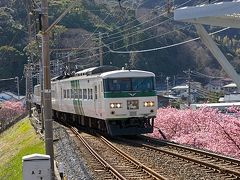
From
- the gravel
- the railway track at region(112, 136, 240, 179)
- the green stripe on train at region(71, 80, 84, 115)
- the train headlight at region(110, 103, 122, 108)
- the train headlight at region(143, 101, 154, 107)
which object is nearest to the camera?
the railway track at region(112, 136, 240, 179)

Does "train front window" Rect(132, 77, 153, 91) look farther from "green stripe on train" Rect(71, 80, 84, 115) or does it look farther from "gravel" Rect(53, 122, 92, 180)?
"green stripe on train" Rect(71, 80, 84, 115)

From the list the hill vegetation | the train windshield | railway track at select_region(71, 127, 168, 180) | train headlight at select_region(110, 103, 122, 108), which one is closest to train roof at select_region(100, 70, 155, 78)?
the train windshield

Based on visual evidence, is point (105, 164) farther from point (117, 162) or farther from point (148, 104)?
point (148, 104)

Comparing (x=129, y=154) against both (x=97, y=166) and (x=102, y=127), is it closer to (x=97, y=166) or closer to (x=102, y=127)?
(x=97, y=166)

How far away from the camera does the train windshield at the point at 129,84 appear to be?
17.4 m

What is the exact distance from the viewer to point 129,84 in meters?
17.6

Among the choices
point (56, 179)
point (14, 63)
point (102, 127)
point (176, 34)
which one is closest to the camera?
point (56, 179)

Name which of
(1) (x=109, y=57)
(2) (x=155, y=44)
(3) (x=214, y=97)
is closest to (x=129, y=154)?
(3) (x=214, y=97)

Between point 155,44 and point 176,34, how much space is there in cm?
699

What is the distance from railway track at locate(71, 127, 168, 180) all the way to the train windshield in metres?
1.83

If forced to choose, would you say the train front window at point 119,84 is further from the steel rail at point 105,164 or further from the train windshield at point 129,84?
the steel rail at point 105,164

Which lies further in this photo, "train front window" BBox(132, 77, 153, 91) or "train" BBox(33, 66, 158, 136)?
"train front window" BBox(132, 77, 153, 91)

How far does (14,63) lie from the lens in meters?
72.1

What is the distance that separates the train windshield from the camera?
57.1 feet
